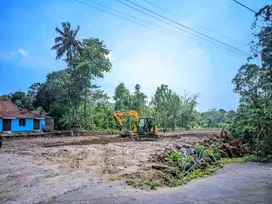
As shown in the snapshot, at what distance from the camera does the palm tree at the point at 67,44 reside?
34281 mm

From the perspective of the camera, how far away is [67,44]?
34375 millimetres

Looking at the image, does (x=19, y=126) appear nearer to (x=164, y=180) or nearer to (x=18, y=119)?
(x=18, y=119)

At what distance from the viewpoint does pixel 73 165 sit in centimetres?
1013

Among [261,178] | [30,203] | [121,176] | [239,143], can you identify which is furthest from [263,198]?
[239,143]

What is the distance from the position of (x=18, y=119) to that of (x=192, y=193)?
2746 cm

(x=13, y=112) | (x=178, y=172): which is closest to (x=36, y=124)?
(x=13, y=112)

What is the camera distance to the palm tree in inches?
1350

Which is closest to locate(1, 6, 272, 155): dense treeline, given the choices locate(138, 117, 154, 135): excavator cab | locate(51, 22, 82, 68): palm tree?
locate(51, 22, 82, 68): palm tree

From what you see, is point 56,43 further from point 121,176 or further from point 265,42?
point 121,176

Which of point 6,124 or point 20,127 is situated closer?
point 6,124

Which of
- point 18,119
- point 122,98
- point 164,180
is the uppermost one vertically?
point 122,98

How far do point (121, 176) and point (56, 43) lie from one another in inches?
1225

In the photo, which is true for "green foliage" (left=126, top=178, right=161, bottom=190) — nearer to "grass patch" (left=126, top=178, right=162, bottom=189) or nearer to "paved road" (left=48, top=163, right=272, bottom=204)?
"grass patch" (left=126, top=178, right=162, bottom=189)

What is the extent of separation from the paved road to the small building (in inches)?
977
